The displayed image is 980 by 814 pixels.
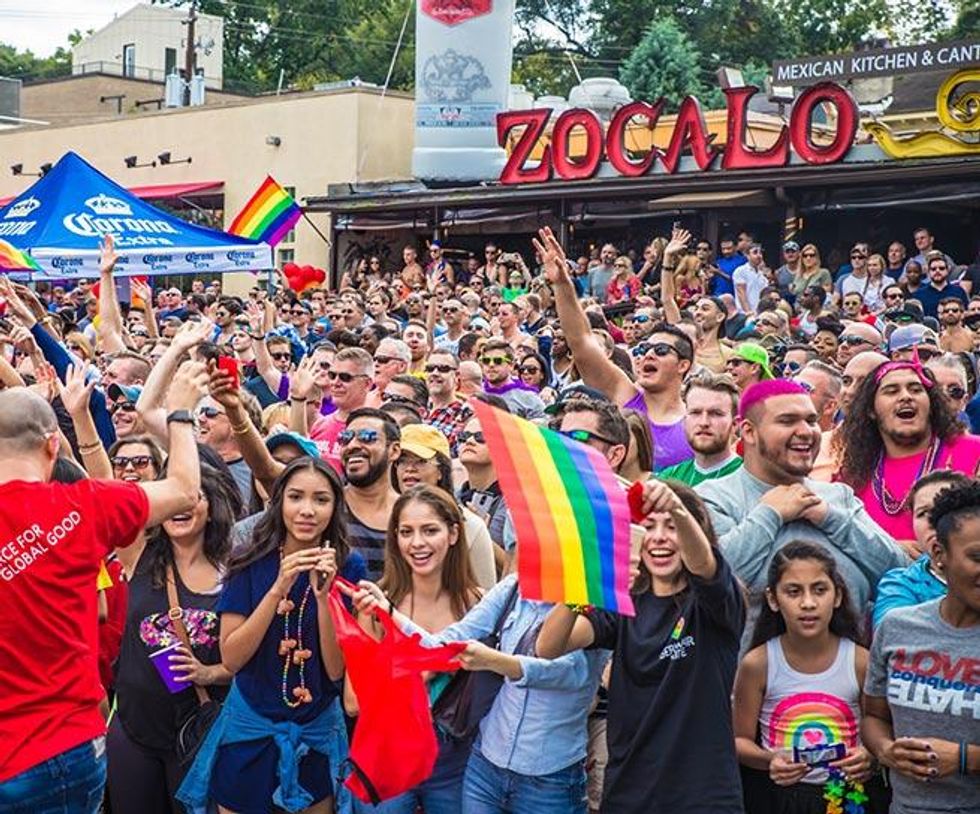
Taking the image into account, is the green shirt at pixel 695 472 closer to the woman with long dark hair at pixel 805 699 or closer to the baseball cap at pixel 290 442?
the woman with long dark hair at pixel 805 699

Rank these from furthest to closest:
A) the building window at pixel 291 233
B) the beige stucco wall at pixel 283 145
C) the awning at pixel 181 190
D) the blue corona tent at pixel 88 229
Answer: the awning at pixel 181 190 → the building window at pixel 291 233 → the beige stucco wall at pixel 283 145 → the blue corona tent at pixel 88 229

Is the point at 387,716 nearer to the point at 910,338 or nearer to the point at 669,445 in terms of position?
the point at 669,445

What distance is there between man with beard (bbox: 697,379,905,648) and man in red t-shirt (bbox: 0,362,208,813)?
1882 millimetres

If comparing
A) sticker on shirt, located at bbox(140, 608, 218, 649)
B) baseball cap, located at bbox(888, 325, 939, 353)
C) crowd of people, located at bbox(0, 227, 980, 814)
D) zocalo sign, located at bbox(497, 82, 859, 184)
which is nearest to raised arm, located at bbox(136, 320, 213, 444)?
crowd of people, located at bbox(0, 227, 980, 814)

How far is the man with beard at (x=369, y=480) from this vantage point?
20.2 feet

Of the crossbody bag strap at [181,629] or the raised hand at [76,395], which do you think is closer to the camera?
the crossbody bag strap at [181,629]

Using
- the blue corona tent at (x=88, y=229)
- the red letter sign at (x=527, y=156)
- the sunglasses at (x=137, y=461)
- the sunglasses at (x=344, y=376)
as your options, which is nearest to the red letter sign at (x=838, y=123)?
the red letter sign at (x=527, y=156)

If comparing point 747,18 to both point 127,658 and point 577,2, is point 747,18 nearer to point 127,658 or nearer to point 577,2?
point 577,2

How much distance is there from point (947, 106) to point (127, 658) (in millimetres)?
15059

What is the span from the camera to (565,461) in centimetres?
445

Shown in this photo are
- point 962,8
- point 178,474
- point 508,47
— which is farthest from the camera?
point 962,8

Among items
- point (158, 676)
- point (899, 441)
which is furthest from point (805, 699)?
point (158, 676)

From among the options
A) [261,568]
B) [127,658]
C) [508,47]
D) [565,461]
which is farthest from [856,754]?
[508,47]

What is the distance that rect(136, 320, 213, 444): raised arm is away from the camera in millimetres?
5359
